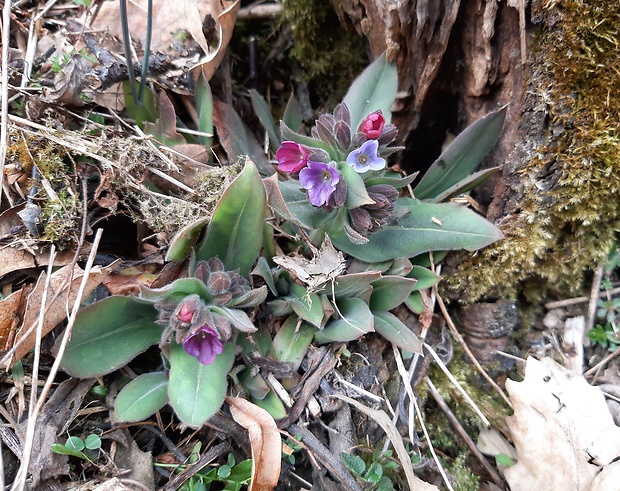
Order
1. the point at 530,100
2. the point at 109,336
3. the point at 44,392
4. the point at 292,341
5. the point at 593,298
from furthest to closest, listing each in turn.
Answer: the point at 593,298 → the point at 530,100 → the point at 292,341 → the point at 109,336 → the point at 44,392

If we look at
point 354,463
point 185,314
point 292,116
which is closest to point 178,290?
point 185,314

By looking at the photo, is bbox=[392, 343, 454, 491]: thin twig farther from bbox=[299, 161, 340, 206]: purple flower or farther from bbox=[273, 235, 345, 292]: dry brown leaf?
bbox=[299, 161, 340, 206]: purple flower

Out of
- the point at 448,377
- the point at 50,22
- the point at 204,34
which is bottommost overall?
the point at 448,377

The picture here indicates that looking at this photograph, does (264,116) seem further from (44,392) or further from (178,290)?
(44,392)

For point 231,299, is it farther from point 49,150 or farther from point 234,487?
point 49,150

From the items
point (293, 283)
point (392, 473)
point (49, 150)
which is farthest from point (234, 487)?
point (49, 150)

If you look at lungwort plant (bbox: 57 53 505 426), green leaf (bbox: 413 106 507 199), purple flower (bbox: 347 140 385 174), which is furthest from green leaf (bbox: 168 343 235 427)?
green leaf (bbox: 413 106 507 199)
